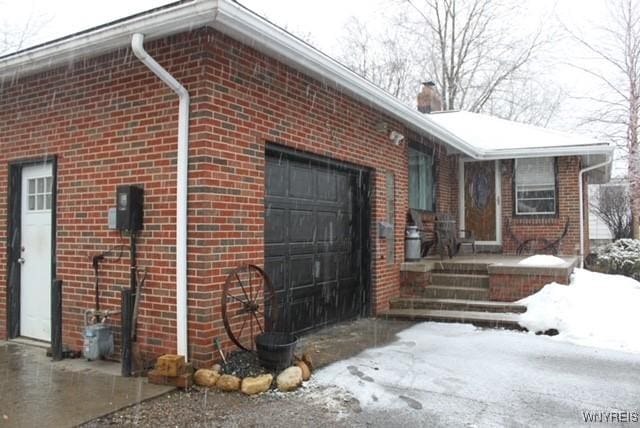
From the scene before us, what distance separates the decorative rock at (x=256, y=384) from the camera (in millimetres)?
4195

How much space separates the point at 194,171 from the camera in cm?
461

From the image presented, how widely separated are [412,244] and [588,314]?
9.49ft

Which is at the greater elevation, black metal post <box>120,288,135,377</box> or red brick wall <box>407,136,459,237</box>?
red brick wall <box>407,136,459,237</box>

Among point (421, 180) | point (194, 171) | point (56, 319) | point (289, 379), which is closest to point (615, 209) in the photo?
point (421, 180)

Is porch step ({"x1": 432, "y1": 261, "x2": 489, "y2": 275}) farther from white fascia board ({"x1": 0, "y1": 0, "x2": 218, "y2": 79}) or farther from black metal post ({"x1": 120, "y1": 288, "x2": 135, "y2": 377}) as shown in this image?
white fascia board ({"x1": 0, "y1": 0, "x2": 218, "y2": 79})

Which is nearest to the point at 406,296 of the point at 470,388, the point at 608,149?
the point at 470,388

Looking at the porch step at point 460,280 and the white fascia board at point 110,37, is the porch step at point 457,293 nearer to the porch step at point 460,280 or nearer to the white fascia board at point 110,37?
the porch step at point 460,280

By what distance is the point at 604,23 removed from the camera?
2172 cm

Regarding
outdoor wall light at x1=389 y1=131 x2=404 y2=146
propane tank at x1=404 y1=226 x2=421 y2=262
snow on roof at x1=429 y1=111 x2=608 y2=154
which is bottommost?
propane tank at x1=404 y1=226 x2=421 y2=262

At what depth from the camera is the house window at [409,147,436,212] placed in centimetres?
977

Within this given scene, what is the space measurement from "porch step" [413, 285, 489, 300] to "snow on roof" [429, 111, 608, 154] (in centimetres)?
324

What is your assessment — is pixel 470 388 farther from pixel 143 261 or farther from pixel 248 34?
pixel 248 34

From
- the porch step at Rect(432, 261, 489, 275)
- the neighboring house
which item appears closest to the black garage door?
the neighboring house

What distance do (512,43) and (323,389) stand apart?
79.9 feet
